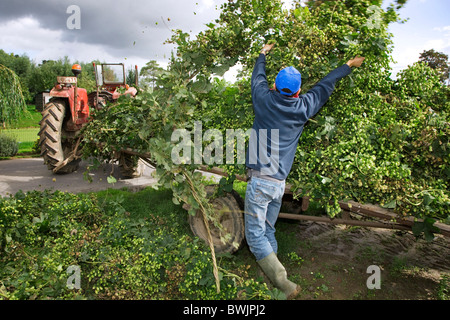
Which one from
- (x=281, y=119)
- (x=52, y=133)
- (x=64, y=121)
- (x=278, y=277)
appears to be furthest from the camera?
(x=64, y=121)

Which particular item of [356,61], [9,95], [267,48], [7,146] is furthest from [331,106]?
[7,146]

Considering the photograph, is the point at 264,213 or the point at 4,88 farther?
the point at 4,88

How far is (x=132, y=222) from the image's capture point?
406 cm

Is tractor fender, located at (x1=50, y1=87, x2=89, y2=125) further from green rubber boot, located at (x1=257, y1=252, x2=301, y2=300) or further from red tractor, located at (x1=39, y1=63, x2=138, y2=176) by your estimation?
green rubber boot, located at (x1=257, y1=252, x2=301, y2=300)

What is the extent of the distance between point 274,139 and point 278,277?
1460mm

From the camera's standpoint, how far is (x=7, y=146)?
10.4m

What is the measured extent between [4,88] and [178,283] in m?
7.99

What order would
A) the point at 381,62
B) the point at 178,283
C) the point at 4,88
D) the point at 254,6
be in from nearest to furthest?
the point at 178,283, the point at 381,62, the point at 254,6, the point at 4,88

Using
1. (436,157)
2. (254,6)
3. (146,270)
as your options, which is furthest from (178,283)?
(254,6)

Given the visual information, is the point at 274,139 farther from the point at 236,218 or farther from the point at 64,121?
the point at 64,121

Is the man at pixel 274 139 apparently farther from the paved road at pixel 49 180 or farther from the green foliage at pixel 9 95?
the green foliage at pixel 9 95

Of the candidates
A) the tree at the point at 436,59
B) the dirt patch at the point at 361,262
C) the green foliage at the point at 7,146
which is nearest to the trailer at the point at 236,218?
the dirt patch at the point at 361,262

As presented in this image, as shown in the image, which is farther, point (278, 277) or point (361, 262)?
point (361, 262)

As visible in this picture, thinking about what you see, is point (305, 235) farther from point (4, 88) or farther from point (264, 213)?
point (4, 88)
